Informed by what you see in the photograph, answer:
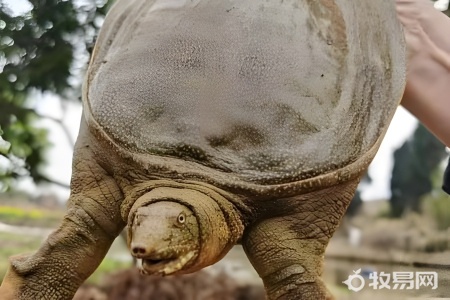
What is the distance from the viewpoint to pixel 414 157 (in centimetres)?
431

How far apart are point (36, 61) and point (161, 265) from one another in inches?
83.0

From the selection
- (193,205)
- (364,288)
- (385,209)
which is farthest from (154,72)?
(385,209)

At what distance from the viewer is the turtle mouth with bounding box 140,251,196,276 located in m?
0.73

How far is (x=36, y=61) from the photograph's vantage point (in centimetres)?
263

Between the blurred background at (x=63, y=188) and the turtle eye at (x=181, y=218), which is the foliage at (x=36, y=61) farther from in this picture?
the turtle eye at (x=181, y=218)

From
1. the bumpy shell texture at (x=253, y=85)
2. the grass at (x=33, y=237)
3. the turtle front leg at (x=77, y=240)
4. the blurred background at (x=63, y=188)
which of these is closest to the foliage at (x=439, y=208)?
the blurred background at (x=63, y=188)

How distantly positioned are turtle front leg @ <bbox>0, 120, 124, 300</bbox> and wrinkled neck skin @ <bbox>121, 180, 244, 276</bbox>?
0.08 meters

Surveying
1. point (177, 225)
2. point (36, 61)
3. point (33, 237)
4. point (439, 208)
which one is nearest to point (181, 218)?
point (177, 225)

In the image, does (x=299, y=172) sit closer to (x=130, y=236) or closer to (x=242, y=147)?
(x=242, y=147)

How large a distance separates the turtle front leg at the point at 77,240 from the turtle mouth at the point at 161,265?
193 millimetres

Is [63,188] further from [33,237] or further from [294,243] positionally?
[294,243]

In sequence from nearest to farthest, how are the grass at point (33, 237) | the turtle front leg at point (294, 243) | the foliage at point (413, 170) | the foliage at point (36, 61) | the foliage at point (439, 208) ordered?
the turtle front leg at point (294, 243)
the foliage at point (36, 61)
the grass at point (33, 237)
the foliage at point (439, 208)
the foliage at point (413, 170)

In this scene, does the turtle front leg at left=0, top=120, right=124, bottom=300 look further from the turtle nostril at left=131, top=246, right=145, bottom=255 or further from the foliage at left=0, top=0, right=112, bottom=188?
the foliage at left=0, top=0, right=112, bottom=188

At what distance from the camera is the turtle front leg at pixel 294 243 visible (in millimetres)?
846
